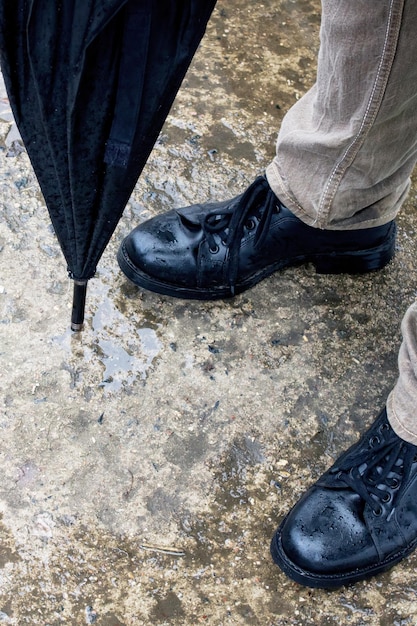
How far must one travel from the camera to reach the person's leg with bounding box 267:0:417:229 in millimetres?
1142

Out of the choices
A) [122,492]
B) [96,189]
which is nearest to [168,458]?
[122,492]

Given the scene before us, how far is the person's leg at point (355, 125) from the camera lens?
114 cm

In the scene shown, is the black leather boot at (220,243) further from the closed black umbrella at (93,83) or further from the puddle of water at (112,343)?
the closed black umbrella at (93,83)

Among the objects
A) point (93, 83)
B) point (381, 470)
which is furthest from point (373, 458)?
point (93, 83)

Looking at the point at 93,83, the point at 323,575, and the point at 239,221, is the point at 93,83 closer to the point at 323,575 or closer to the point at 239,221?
the point at 239,221

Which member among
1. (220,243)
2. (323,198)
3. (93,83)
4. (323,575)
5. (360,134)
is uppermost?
(93,83)

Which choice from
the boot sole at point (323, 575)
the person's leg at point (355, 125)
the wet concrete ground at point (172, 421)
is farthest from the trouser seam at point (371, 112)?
the boot sole at point (323, 575)

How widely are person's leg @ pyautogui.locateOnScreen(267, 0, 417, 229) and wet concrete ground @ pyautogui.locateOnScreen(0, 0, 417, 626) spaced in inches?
9.4

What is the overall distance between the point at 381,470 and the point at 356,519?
10cm

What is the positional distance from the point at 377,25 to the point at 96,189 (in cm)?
54

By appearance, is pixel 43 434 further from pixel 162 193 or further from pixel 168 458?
pixel 162 193

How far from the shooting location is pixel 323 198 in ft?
4.61

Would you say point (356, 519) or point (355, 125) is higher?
point (355, 125)

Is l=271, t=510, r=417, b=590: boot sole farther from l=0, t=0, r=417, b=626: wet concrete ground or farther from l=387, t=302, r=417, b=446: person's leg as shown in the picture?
l=387, t=302, r=417, b=446: person's leg
